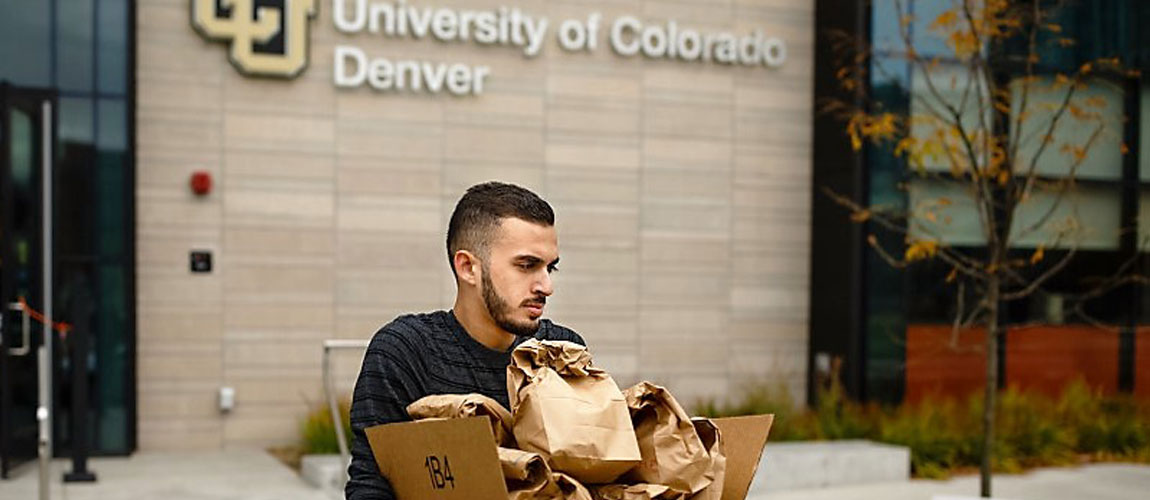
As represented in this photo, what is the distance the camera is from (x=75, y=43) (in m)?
10.9

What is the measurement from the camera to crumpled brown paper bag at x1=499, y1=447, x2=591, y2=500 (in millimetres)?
2139

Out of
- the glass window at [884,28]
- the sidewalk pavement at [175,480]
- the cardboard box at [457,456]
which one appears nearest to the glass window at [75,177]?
the sidewalk pavement at [175,480]

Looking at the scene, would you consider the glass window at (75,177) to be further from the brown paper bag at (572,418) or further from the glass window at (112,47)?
the brown paper bag at (572,418)

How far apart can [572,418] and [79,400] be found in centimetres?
852

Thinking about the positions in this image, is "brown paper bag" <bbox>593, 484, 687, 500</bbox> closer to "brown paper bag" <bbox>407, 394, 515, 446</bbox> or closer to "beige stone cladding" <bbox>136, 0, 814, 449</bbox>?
"brown paper bag" <bbox>407, 394, 515, 446</bbox>

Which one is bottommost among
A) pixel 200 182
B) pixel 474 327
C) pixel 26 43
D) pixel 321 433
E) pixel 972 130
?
pixel 321 433

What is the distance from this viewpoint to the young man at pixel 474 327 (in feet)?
8.30

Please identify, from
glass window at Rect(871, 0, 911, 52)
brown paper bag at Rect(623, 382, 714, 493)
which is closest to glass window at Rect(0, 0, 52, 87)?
glass window at Rect(871, 0, 911, 52)

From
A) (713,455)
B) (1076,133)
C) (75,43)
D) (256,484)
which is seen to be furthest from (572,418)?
(1076,133)

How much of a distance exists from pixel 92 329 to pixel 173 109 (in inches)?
78.5

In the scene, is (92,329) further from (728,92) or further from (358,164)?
(728,92)

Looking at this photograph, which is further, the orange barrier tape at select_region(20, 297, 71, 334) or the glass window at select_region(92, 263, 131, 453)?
the glass window at select_region(92, 263, 131, 453)

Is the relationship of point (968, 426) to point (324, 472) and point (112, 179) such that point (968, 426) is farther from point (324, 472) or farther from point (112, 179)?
point (112, 179)

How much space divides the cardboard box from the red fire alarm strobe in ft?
30.6
